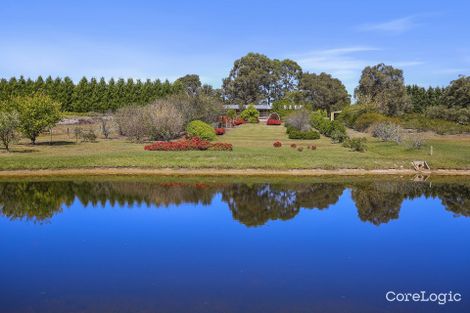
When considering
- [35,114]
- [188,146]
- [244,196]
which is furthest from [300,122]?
[244,196]

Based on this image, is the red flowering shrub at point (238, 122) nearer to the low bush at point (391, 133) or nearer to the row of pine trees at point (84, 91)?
the row of pine trees at point (84, 91)

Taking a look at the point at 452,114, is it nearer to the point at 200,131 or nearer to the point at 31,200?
the point at 200,131

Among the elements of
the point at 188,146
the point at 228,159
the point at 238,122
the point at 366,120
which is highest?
the point at 366,120

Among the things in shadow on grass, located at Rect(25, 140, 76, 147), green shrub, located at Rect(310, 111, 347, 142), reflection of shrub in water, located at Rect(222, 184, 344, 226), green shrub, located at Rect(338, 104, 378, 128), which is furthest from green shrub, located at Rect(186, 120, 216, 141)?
green shrub, located at Rect(338, 104, 378, 128)

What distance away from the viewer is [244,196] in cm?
2486

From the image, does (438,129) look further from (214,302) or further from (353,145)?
(214,302)

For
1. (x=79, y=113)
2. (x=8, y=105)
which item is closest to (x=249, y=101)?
(x=79, y=113)

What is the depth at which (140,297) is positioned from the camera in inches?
460

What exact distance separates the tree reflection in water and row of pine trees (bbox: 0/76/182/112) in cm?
5552

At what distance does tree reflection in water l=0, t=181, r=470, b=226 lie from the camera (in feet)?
70.9

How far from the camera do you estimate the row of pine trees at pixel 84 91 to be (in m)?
82.1

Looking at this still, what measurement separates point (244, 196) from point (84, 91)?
71.5 m

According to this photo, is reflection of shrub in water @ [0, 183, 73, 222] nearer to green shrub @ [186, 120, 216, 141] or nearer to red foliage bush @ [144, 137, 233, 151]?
red foliage bush @ [144, 137, 233, 151]

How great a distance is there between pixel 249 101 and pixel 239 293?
140 m
